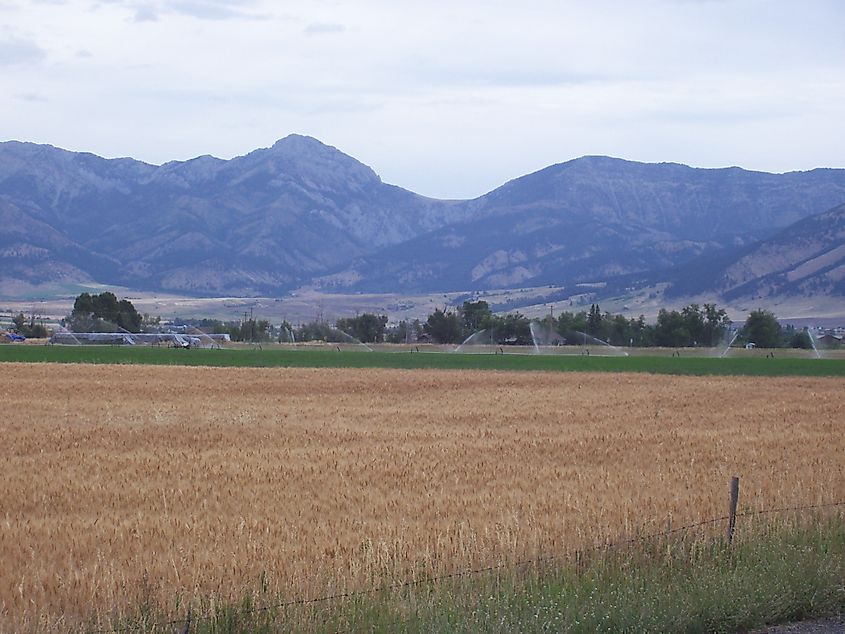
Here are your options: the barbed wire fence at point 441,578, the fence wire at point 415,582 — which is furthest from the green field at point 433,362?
the fence wire at point 415,582

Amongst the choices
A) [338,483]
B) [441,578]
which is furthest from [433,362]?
[441,578]

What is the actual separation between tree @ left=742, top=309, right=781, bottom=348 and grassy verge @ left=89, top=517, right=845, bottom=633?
420 feet

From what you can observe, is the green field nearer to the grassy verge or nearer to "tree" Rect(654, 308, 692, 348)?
"tree" Rect(654, 308, 692, 348)

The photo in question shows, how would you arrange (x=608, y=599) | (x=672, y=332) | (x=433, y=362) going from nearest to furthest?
(x=608, y=599) → (x=433, y=362) → (x=672, y=332)

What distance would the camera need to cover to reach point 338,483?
19.8 m

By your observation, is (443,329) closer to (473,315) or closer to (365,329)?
(473,315)

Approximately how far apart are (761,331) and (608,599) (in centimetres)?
13121

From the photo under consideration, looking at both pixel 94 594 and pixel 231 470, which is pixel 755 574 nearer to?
pixel 94 594

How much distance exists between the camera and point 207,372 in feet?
208

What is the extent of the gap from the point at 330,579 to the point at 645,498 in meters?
7.49

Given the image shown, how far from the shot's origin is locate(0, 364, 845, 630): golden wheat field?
12867 millimetres

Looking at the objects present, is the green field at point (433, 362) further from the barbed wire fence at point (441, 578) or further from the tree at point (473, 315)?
the tree at point (473, 315)

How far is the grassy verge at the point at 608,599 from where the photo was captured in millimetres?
10047

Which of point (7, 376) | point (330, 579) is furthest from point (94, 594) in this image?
point (7, 376)
